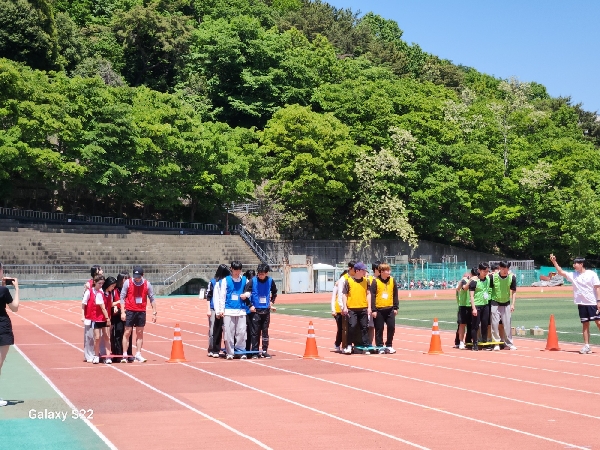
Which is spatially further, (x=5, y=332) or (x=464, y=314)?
(x=464, y=314)

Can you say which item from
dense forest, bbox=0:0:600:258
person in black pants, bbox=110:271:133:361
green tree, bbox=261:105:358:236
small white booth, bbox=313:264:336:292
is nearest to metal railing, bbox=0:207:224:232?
dense forest, bbox=0:0:600:258

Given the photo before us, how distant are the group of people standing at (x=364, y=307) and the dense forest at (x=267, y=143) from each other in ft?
141

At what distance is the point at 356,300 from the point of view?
2073 cm

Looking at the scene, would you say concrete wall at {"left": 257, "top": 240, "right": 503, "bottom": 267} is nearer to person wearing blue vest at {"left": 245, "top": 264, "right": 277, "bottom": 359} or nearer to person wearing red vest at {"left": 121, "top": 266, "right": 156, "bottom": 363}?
person wearing blue vest at {"left": 245, "top": 264, "right": 277, "bottom": 359}

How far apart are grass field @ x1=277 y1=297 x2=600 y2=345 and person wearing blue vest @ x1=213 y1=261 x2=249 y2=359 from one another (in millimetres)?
6709

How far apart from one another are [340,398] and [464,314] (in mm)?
8745

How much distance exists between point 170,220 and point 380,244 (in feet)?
55.4

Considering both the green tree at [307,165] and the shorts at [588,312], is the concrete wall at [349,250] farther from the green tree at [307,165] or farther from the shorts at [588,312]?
the shorts at [588,312]

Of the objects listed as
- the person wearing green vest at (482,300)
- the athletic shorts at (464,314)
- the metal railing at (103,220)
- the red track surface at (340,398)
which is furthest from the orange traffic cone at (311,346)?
the metal railing at (103,220)

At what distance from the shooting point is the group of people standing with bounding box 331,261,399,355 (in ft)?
68.2

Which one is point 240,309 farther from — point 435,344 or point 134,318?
point 435,344

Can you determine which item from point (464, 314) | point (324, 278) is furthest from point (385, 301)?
point (324, 278)

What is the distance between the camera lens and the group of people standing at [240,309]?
19891mm

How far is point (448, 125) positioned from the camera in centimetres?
8094
